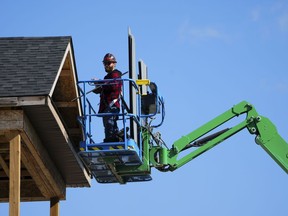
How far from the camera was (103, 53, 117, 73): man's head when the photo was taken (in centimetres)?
2183

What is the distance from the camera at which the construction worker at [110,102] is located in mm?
21281

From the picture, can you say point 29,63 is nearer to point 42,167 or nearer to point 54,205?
point 42,167

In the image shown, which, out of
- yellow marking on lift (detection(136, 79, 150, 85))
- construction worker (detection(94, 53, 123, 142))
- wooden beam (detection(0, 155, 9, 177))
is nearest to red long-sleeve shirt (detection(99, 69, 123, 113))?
construction worker (detection(94, 53, 123, 142))

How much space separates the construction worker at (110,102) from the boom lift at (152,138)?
154 millimetres

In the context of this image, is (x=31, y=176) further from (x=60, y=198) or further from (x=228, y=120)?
(x=228, y=120)

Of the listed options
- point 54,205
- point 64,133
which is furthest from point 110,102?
point 54,205

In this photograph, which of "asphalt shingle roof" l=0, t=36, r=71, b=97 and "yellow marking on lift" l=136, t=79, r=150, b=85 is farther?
"yellow marking on lift" l=136, t=79, r=150, b=85

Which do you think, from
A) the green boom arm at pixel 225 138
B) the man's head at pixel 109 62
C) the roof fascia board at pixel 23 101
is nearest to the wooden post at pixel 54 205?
the green boom arm at pixel 225 138

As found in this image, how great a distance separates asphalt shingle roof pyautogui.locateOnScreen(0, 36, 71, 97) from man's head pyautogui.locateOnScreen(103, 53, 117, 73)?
942 millimetres

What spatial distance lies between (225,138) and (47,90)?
4.37m

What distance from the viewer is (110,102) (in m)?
21.4

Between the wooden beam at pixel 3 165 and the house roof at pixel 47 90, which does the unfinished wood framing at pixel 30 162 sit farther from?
the house roof at pixel 47 90

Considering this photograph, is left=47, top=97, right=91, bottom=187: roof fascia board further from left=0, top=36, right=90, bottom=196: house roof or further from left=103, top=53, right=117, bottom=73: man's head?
left=103, top=53, right=117, bottom=73: man's head

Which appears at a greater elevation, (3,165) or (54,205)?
(3,165)
